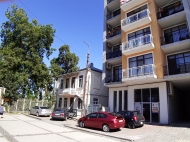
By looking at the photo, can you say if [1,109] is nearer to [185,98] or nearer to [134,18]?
[134,18]

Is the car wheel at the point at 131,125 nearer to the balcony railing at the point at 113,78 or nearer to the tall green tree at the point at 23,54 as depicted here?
the balcony railing at the point at 113,78

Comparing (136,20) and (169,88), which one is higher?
(136,20)

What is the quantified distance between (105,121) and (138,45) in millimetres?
10208

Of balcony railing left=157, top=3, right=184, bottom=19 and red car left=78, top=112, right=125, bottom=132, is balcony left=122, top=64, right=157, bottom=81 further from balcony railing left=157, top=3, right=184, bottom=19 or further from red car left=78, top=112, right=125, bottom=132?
balcony railing left=157, top=3, right=184, bottom=19

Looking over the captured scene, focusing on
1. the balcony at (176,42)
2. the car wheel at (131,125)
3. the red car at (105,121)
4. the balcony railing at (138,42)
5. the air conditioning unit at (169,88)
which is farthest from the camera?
the balcony railing at (138,42)

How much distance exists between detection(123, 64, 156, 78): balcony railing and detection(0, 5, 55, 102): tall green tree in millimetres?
17254

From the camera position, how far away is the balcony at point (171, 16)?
1750 cm

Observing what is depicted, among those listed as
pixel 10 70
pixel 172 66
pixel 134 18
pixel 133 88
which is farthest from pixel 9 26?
pixel 172 66

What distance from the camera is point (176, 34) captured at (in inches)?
728

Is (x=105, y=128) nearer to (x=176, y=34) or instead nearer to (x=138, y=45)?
(x=138, y=45)

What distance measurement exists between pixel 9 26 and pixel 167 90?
103 feet

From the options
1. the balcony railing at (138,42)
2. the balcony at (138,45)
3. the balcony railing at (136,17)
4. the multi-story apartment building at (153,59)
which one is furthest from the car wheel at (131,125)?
the balcony railing at (136,17)

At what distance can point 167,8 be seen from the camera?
19484 millimetres

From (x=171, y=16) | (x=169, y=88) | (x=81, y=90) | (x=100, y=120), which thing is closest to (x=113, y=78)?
(x=81, y=90)
